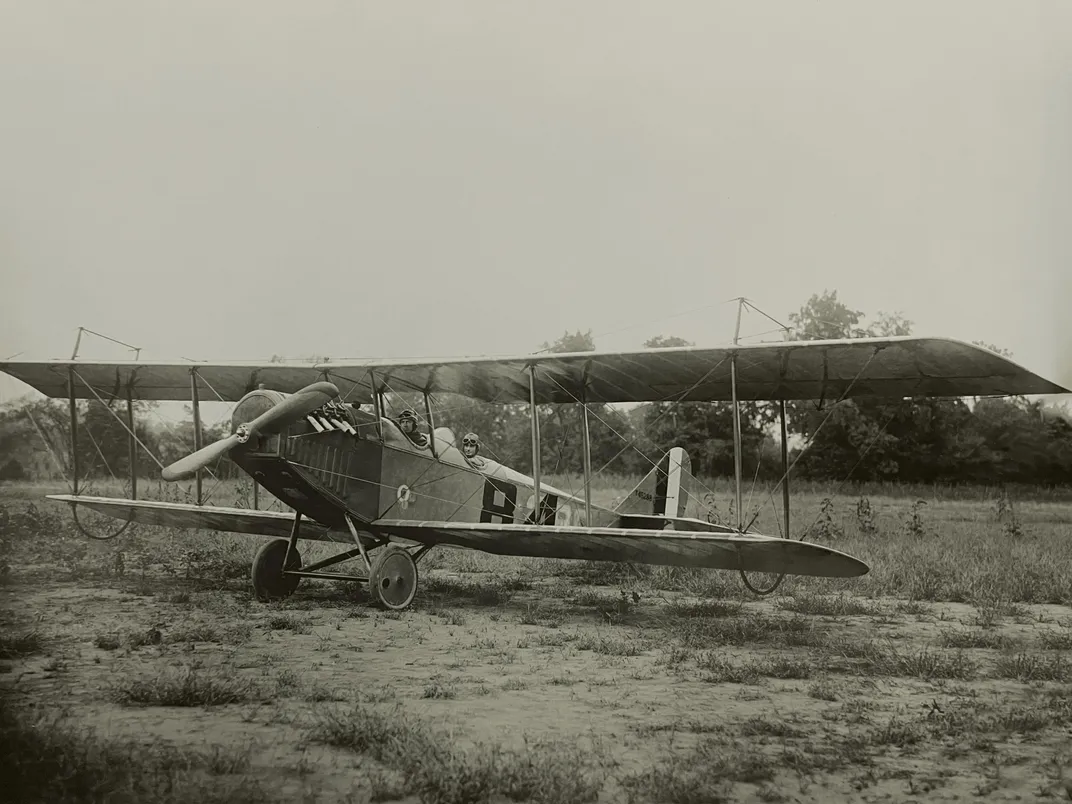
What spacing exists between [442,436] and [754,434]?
406 cm

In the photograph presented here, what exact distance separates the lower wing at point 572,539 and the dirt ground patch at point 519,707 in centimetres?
54

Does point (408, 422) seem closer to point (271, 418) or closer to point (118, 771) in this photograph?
point (271, 418)

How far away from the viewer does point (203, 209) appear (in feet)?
15.8

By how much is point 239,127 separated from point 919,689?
520cm

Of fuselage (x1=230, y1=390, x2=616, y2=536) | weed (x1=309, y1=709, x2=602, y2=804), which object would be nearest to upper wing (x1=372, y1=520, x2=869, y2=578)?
fuselage (x1=230, y1=390, x2=616, y2=536)

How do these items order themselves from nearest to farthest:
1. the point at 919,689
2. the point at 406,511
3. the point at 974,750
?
the point at 974,750, the point at 919,689, the point at 406,511

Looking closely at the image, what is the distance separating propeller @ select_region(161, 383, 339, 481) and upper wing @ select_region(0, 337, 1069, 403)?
0.39m

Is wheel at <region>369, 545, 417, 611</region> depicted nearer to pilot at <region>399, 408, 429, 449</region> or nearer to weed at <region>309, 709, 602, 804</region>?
pilot at <region>399, 408, 429, 449</region>

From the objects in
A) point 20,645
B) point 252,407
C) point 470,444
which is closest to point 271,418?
point 252,407

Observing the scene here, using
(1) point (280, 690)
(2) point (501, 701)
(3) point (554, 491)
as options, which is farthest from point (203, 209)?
(3) point (554, 491)

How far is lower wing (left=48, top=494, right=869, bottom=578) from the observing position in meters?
5.45

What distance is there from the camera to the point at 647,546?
5891 mm

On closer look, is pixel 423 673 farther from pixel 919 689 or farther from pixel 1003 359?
pixel 1003 359

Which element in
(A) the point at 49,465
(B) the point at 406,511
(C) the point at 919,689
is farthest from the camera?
(B) the point at 406,511
